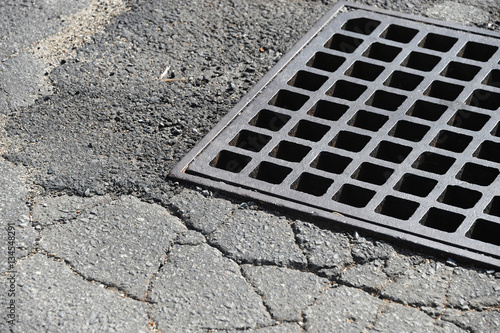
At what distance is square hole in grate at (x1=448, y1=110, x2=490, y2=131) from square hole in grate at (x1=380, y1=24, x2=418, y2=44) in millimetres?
586

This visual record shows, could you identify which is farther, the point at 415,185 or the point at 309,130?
the point at 309,130

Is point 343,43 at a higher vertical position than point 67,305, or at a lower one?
higher

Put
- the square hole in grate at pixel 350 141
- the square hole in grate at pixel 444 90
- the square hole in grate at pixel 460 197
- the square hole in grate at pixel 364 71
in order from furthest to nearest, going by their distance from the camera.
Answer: the square hole in grate at pixel 364 71, the square hole in grate at pixel 444 90, the square hole in grate at pixel 350 141, the square hole in grate at pixel 460 197

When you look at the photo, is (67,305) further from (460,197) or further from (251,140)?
(460,197)

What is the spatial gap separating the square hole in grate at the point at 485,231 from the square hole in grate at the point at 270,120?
0.80 metres

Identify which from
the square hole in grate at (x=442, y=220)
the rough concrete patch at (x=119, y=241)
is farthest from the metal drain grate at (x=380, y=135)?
the rough concrete patch at (x=119, y=241)

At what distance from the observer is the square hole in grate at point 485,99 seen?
8.99 ft

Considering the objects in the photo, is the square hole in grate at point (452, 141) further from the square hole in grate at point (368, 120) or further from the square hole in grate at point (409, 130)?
the square hole in grate at point (368, 120)

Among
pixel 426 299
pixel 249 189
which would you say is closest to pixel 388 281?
pixel 426 299

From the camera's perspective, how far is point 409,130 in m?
2.61

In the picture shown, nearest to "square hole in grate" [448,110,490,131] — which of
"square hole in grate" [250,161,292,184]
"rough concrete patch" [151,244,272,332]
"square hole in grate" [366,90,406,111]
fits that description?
"square hole in grate" [366,90,406,111]

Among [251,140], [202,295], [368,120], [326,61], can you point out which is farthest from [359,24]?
[202,295]

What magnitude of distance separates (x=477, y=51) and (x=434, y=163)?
2.57 ft

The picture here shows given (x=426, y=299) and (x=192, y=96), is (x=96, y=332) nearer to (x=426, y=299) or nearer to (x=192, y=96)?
(x=426, y=299)
